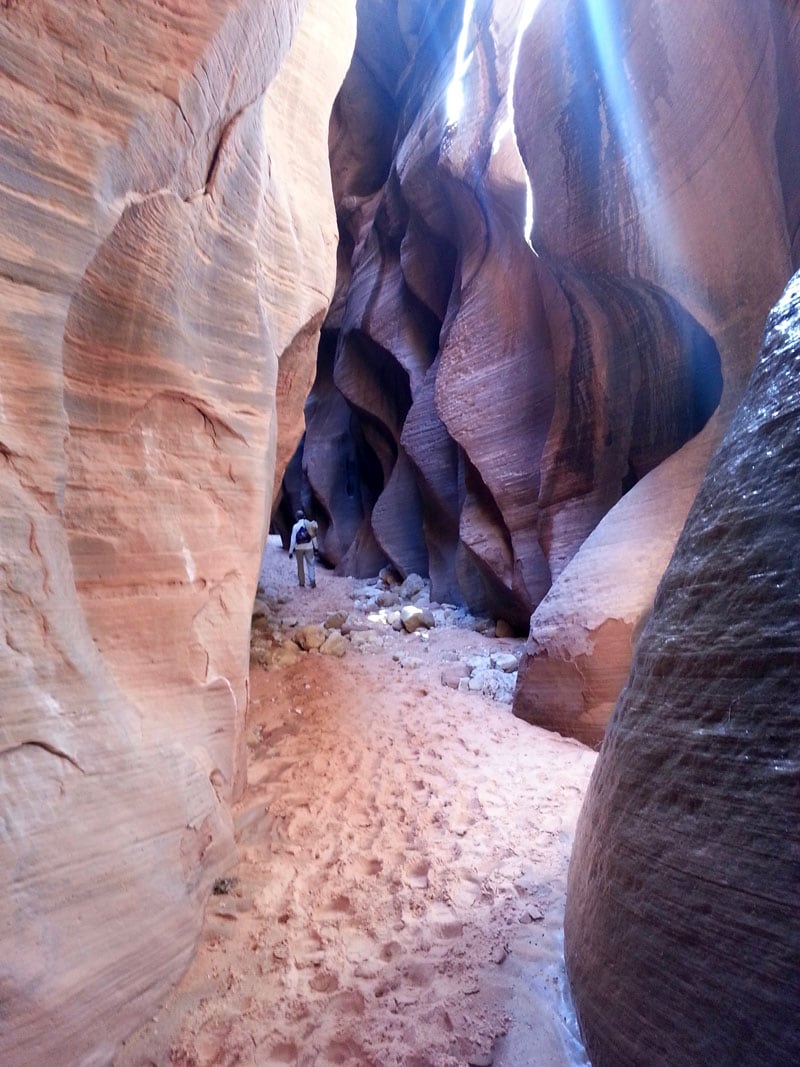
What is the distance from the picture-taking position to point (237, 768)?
11.7ft

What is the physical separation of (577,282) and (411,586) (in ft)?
21.2

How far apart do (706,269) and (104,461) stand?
4.87 metres

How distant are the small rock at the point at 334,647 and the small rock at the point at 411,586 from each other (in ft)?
13.4

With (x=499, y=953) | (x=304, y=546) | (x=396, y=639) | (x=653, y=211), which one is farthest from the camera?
(x=304, y=546)

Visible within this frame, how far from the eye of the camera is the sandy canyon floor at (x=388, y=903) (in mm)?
1994

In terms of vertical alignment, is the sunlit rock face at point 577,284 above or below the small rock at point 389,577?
above

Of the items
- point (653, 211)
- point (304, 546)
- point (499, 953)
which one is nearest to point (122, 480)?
point (499, 953)

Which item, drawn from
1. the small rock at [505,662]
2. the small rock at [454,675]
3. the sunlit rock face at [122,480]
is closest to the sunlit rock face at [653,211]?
the small rock at [454,675]

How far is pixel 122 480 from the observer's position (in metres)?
2.66

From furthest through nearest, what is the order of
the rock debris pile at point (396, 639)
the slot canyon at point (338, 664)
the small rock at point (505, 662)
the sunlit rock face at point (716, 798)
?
Result: the small rock at point (505, 662) → the rock debris pile at point (396, 639) → the slot canyon at point (338, 664) → the sunlit rock face at point (716, 798)

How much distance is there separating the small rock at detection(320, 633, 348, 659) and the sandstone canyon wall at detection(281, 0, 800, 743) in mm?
2393

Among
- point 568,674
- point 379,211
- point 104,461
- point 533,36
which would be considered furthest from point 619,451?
point 379,211

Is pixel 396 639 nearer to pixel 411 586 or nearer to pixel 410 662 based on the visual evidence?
pixel 410 662

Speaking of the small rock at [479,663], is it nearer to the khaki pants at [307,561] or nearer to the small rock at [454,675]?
the small rock at [454,675]
